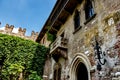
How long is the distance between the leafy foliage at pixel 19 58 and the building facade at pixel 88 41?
1948mm

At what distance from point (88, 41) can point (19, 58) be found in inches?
301

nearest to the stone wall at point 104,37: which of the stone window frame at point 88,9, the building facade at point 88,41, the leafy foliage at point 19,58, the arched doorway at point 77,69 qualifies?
the building facade at point 88,41

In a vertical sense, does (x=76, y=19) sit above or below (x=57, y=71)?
above

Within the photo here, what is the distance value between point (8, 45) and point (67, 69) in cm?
647

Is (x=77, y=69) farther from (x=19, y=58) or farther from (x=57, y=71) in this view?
(x=19, y=58)

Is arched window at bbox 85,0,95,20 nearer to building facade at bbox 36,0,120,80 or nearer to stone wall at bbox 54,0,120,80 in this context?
building facade at bbox 36,0,120,80

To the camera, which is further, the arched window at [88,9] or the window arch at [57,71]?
the window arch at [57,71]

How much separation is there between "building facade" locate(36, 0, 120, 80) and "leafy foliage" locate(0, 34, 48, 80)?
195 centimetres

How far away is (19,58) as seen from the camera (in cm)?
1285

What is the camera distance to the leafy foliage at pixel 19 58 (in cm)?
1173

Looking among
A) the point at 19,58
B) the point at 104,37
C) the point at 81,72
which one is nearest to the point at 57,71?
the point at 81,72

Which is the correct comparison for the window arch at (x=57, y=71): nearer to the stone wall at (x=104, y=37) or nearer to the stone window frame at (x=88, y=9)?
the stone wall at (x=104, y=37)

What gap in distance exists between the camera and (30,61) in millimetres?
13195

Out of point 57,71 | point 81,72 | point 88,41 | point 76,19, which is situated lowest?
point 81,72
